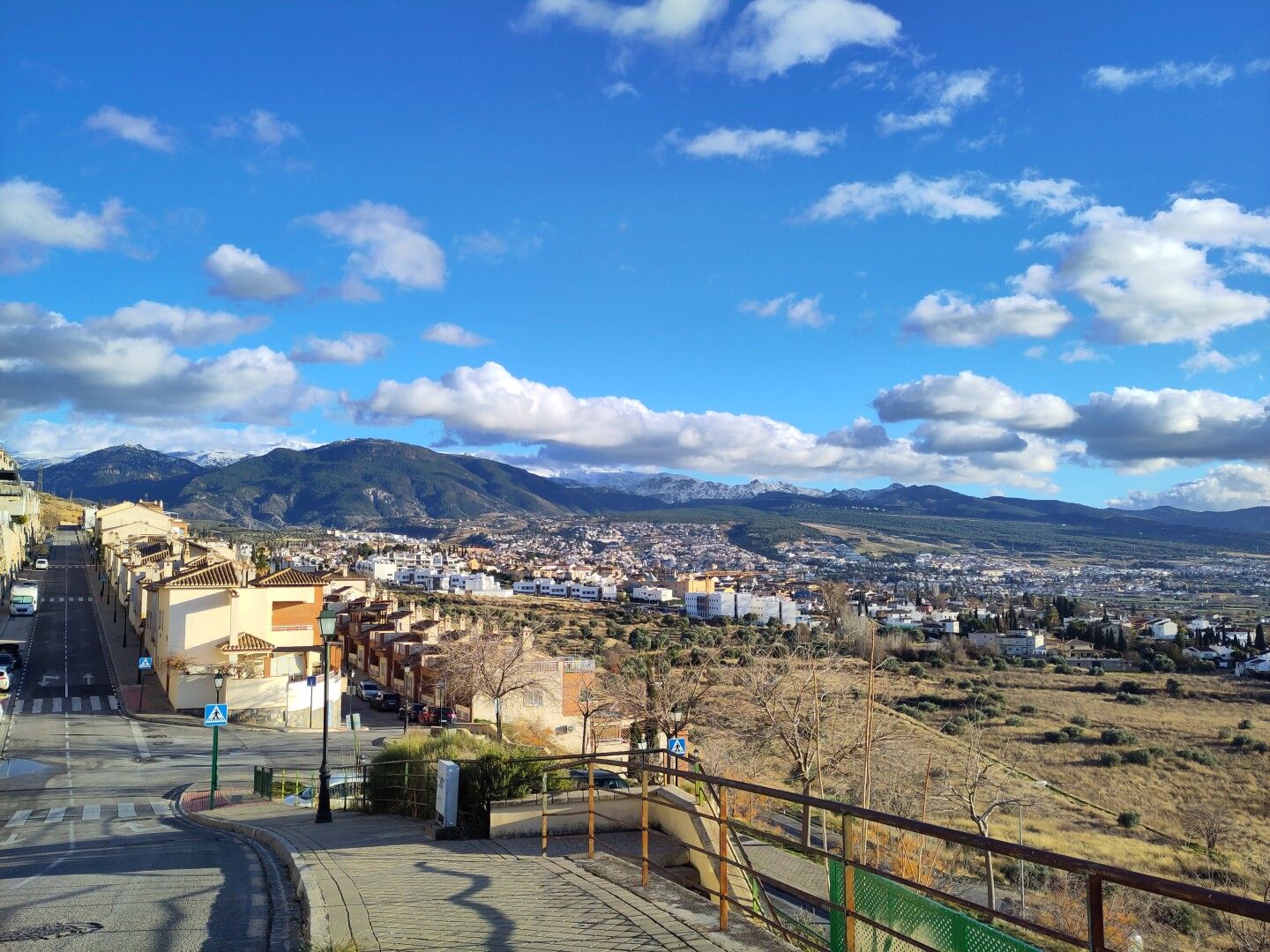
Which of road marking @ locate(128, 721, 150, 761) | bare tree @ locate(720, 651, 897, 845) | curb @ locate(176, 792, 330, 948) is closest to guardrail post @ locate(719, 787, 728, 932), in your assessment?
curb @ locate(176, 792, 330, 948)

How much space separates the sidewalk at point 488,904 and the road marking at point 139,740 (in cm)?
2380

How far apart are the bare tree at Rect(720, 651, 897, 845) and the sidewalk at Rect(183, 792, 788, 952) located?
446 inches

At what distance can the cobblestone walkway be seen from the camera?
6.32 metres

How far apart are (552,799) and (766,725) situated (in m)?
13.0

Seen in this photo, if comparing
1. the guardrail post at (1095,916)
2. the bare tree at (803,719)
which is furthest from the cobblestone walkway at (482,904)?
the bare tree at (803,719)

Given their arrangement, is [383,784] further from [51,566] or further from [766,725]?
[51,566]

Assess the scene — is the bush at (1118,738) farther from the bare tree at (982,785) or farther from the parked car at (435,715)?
the parked car at (435,715)

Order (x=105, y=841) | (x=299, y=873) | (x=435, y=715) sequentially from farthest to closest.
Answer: (x=435, y=715) → (x=105, y=841) → (x=299, y=873)

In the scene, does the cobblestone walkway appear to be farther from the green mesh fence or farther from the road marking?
the road marking

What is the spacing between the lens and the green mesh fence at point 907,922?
4699mm

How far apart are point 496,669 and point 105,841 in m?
24.4

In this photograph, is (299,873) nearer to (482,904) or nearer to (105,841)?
(482,904)

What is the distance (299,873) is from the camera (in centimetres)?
934

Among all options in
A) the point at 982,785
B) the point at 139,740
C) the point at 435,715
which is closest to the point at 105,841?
the point at 139,740
